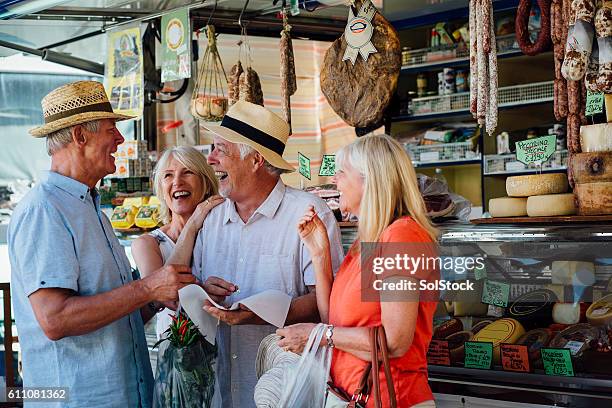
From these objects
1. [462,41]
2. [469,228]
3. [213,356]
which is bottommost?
[213,356]

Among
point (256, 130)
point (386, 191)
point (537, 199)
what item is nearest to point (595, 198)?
point (537, 199)

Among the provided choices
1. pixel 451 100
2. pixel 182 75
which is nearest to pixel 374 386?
pixel 182 75

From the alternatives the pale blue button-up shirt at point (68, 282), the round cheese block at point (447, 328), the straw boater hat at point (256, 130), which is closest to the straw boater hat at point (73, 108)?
the pale blue button-up shirt at point (68, 282)

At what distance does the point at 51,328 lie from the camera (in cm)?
254

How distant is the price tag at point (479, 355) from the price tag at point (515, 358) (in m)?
0.06

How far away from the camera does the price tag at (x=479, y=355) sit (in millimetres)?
3312

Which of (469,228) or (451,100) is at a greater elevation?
(451,100)

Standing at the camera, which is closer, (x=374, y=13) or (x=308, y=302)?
(x=308, y=302)

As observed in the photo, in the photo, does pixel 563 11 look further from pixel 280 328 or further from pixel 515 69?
pixel 515 69

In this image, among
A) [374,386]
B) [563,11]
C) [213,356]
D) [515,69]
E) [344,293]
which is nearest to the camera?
[374,386]

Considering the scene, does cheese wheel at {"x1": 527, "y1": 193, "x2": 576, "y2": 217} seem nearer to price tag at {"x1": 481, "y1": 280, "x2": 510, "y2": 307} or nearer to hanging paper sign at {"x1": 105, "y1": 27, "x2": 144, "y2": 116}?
price tag at {"x1": 481, "y1": 280, "x2": 510, "y2": 307}

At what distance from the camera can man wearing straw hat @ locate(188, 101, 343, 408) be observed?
3.00 m

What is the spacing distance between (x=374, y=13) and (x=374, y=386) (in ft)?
10.3

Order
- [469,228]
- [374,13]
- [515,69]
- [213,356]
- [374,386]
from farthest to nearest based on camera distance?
[515,69] < [374,13] < [469,228] < [213,356] < [374,386]
